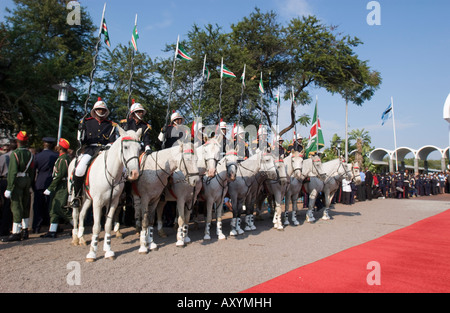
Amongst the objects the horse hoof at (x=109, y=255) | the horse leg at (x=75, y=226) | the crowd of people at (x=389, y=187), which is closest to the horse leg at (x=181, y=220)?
the horse hoof at (x=109, y=255)

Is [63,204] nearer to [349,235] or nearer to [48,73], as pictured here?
[349,235]

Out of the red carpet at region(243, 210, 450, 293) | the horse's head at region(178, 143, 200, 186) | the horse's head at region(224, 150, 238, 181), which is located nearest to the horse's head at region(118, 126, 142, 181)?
the horse's head at region(178, 143, 200, 186)

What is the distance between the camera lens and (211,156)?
7.48 meters

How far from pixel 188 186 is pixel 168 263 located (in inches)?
84.4

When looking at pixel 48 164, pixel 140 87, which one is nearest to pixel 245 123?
pixel 140 87

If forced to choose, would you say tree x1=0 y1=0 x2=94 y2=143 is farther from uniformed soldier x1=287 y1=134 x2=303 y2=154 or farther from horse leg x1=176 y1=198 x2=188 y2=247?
uniformed soldier x1=287 y1=134 x2=303 y2=154

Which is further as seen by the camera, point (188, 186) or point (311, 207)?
point (311, 207)

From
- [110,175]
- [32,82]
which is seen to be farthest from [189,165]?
[32,82]

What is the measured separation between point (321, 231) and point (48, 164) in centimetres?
910

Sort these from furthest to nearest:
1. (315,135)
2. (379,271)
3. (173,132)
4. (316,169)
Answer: (315,135) < (316,169) < (173,132) < (379,271)

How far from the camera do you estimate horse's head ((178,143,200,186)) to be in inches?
286

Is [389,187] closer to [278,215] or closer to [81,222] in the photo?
[278,215]

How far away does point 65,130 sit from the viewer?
15438 millimetres

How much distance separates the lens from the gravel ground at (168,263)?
4.94 m
